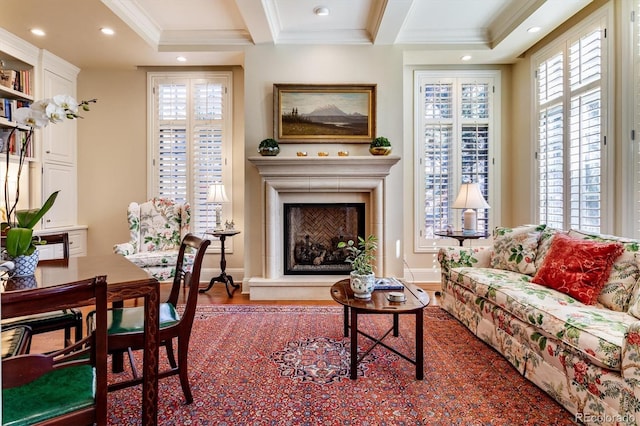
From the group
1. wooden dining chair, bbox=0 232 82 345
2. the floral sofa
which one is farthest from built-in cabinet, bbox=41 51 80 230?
the floral sofa

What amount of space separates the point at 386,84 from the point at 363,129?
593mm

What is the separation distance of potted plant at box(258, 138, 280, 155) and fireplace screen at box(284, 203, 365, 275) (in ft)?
2.27

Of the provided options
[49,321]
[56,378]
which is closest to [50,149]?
[49,321]

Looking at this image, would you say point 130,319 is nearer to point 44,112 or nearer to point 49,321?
point 49,321

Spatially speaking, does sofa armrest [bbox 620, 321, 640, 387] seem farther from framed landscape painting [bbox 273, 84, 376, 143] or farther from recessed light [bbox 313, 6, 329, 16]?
recessed light [bbox 313, 6, 329, 16]

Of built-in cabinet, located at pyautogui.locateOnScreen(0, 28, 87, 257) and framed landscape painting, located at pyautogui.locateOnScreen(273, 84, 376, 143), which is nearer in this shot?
built-in cabinet, located at pyautogui.locateOnScreen(0, 28, 87, 257)

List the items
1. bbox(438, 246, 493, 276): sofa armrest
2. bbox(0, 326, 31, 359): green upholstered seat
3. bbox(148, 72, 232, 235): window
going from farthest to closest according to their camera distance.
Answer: bbox(148, 72, 232, 235): window, bbox(438, 246, 493, 276): sofa armrest, bbox(0, 326, 31, 359): green upholstered seat

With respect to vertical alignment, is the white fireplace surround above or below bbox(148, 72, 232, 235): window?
below

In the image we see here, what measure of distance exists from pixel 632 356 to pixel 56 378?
2318 millimetres

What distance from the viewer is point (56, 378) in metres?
1.24

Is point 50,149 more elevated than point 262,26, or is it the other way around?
point 262,26

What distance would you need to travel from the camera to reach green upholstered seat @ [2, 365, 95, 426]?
1.07 metres

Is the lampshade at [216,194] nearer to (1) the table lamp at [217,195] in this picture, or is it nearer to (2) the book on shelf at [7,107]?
(1) the table lamp at [217,195]

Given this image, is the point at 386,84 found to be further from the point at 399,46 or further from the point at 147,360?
the point at 147,360
